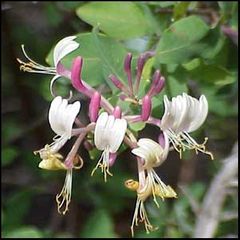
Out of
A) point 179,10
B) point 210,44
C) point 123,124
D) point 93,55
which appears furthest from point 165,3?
point 123,124

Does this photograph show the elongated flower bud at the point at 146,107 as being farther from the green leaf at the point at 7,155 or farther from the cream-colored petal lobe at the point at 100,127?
the green leaf at the point at 7,155

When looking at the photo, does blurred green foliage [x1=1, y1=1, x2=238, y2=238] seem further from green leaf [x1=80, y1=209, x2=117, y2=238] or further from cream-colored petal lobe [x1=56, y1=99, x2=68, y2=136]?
cream-colored petal lobe [x1=56, y1=99, x2=68, y2=136]

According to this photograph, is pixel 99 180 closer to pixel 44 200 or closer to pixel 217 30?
pixel 44 200

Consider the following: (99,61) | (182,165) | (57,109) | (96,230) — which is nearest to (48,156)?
(57,109)

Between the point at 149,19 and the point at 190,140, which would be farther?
the point at 149,19

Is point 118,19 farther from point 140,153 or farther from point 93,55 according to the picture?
point 140,153

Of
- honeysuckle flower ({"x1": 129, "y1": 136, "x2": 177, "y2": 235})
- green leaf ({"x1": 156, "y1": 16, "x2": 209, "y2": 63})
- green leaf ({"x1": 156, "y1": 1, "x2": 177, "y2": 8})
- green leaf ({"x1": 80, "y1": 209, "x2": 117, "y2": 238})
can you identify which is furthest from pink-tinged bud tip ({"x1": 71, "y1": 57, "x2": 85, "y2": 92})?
green leaf ({"x1": 80, "y1": 209, "x2": 117, "y2": 238})

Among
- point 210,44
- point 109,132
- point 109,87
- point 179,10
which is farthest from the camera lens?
point 179,10
